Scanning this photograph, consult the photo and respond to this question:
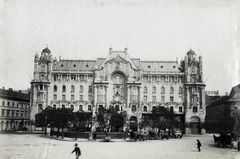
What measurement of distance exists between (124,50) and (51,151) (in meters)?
52.9

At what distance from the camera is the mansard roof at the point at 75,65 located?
8594cm

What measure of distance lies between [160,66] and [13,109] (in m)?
41.0

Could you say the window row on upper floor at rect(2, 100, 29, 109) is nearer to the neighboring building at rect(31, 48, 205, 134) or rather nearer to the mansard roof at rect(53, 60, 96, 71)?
the neighboring building at rect(31, 48, 205, 134)

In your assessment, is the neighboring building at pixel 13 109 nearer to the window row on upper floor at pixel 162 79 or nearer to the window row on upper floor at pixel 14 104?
the window row on upper floor at pixel 14 104

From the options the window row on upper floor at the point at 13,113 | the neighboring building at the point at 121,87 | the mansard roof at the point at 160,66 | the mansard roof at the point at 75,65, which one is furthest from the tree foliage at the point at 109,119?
the window row on upper floor at the point at 13,113

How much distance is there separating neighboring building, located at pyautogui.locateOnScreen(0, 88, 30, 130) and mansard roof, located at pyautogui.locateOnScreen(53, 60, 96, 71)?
44.2 feet

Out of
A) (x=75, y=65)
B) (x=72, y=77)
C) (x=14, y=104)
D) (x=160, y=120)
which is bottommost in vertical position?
(x=160, y=120)

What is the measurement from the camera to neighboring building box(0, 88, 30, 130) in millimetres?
73250

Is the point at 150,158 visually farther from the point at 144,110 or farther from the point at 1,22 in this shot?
the point at 144,110

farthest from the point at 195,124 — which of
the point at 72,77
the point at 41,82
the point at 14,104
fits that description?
the point at 14,104

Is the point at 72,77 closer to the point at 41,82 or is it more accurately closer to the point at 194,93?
the point at 41,82

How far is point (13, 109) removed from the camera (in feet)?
264

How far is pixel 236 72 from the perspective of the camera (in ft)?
101

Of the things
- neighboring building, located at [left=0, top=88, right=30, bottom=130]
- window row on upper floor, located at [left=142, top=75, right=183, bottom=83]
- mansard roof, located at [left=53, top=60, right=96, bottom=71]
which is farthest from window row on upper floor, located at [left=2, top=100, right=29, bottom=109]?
window row on upper floor, located at [left=142, top=75, right=183, bottom=83]
